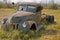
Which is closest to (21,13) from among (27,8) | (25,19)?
(25,19)

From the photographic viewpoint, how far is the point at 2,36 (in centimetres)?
855

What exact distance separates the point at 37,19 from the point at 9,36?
2.78m

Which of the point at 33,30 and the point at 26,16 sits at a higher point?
the point at 26,16

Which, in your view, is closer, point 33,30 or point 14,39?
point 14,39

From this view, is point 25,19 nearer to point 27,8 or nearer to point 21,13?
point 21,13

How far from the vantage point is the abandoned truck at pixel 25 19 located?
911cm

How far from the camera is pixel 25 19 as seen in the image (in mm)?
9812

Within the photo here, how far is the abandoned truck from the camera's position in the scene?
9109 millimetres

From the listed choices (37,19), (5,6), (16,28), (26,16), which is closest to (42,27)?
(37,19)

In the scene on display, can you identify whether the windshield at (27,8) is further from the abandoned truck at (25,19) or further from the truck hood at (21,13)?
the truck hood at (21,13)

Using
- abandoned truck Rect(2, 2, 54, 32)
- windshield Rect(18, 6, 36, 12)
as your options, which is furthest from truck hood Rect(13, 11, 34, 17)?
windshield Rect(18, 6, 36, 12)

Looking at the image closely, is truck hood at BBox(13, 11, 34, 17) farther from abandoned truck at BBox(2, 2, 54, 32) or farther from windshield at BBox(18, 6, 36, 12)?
windshield at BBox(18, 6, 36, 12)

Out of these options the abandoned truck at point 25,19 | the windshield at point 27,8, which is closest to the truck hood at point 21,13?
the abandoned truck at point 25,19

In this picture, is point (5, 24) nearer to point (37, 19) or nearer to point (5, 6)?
point (37, 19)
